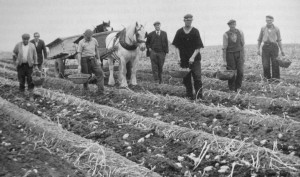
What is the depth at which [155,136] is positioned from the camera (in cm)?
570

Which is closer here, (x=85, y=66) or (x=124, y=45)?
(x=85, y=66)

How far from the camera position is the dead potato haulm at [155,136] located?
4418 millimetres

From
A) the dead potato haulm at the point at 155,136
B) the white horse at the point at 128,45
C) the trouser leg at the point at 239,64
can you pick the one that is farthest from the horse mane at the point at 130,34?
the trouser leg at the point at 239,64

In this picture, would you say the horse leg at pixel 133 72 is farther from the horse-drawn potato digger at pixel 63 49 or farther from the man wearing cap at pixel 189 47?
the man wearing cap at pixel 189 47

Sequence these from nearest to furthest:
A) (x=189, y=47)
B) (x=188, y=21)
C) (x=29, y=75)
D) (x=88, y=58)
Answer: (x=188, y=21) < (x=189, y=47) < (x=29, y=75) < (x=88, y=58)

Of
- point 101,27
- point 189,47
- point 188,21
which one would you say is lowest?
point 189,47

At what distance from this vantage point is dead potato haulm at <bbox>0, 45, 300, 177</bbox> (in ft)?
14.5

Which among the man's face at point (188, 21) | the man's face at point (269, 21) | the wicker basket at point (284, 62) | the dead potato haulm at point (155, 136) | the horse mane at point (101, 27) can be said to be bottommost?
the dead potato haulm at point (155, 136)

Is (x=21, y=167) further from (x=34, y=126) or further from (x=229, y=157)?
(x=229, y=157)

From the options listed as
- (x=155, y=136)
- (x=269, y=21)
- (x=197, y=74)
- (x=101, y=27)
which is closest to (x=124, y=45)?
(x=197, y=74)

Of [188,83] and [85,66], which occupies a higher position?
[85,66]

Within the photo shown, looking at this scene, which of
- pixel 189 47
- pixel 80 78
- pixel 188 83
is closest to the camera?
pixel 189 47

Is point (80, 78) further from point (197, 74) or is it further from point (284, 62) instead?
point (284, 62)

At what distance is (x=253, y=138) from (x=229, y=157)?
827 mm
